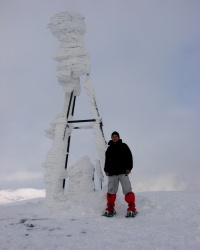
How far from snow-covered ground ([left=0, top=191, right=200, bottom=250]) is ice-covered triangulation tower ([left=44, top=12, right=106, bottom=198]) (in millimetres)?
854

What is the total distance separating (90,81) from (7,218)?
180 inches

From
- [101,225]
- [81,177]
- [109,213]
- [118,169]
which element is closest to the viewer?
[101,225]

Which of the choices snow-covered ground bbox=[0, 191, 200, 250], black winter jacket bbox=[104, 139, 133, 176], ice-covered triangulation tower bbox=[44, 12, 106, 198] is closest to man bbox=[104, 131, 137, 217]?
black winter jacket bbox=[104, 139, 133, 176]

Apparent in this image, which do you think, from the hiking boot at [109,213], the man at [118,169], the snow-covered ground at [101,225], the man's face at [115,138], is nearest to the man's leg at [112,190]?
the man at [118,169]

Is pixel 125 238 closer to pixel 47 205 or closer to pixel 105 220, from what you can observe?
pixel 105 220

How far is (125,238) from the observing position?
475cm

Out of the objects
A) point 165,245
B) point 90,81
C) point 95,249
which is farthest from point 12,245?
point 90,81

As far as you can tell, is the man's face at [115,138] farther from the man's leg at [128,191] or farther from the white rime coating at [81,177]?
the white rime coating at [81,177]

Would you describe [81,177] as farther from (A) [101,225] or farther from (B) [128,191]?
(A) [101,225]

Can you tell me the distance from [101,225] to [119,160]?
191cm

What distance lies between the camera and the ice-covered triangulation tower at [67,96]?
8680 millimetres

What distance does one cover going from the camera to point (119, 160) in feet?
24.1

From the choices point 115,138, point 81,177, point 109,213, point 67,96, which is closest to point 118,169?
point 115,138

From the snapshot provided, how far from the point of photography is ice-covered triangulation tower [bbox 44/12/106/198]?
8680 millimetres
